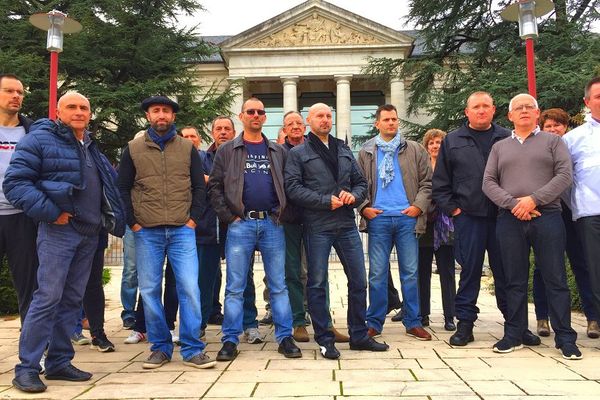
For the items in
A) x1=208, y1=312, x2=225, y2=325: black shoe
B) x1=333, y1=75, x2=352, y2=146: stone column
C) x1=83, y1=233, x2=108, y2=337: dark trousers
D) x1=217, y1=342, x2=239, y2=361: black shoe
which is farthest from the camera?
x1=333, y1=75, x2=352, y2=146: stone column

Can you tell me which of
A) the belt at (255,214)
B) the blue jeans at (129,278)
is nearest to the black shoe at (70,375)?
the belt at (255,214)

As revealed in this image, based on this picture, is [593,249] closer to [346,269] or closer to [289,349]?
[346,269]

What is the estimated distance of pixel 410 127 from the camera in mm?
22578

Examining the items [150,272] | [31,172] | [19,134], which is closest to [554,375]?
[150,272]

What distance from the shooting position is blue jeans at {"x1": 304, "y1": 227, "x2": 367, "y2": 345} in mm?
4375

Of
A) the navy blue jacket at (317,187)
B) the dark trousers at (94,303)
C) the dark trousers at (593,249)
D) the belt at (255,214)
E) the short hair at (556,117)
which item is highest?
the short hair at (556,117)

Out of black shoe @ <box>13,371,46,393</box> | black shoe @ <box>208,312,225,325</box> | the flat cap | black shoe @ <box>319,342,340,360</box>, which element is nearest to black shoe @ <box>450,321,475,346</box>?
black shoe @ <box>319,342,340,360</box>

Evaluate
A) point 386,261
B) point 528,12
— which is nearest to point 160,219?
point 386,261

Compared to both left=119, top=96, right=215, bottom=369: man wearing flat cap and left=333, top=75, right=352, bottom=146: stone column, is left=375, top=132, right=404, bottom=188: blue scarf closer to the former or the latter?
left=119, top=96, right=215, bottom=369: man wearing flat cap

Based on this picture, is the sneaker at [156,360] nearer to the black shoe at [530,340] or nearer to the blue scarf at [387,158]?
the blue scarf at [387,158]

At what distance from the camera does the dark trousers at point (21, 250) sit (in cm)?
381

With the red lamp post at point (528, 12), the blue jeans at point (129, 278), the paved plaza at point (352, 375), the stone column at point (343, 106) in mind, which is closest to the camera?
the paved plaza at point (352, 375)

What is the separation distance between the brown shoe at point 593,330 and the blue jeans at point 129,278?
174 inches

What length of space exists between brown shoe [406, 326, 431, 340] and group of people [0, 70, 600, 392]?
0.01m
